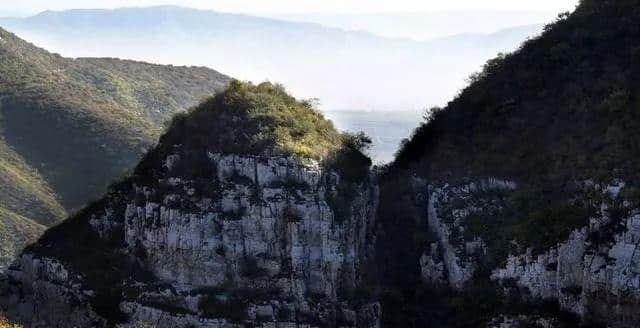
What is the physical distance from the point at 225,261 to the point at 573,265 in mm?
16489

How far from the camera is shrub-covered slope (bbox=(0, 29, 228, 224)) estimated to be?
318 ft

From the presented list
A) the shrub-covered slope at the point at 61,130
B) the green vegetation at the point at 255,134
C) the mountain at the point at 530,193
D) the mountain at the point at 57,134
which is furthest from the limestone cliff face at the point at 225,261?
the shrub-covered slope at the point at 61,130

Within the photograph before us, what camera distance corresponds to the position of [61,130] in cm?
10850

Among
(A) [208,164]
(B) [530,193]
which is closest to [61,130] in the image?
(A) [208,164]

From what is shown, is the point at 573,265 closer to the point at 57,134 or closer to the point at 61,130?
the point at 57,134

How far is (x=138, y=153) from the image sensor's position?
104 m

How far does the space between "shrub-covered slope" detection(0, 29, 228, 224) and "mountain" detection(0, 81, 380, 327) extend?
161 ft

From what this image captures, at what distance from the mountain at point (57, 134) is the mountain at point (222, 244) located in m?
36.2

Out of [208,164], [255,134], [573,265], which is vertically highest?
[255,134]

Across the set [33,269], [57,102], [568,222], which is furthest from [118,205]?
[57,102]

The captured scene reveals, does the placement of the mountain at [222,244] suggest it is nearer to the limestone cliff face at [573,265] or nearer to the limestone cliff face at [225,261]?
the limestone cliff face at [225,261]

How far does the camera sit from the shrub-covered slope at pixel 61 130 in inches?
3819

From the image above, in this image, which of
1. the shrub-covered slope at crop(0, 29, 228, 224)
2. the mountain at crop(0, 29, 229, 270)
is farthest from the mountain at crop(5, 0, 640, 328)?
the shrub-covered slope at crop(0, 29, 228, 224)

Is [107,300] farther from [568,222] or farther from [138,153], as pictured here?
[138,153]
